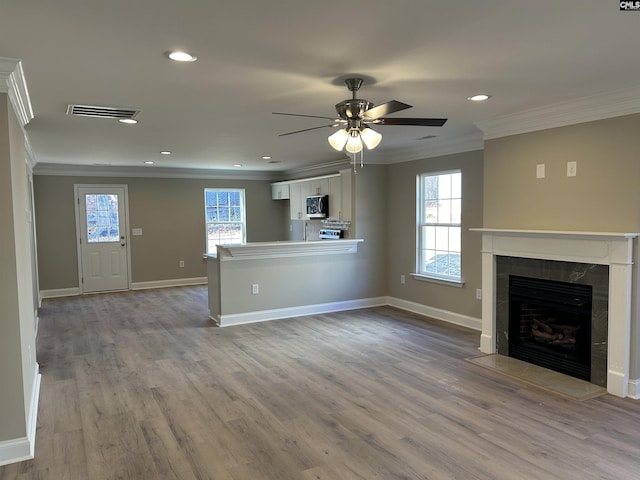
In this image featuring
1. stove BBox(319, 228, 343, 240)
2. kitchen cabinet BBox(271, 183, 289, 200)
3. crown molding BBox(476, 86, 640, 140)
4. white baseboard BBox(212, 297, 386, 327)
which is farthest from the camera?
kitchen cabinet BBox(271, 183, 289, 200)

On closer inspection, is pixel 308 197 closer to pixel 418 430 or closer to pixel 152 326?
pixel 152 326

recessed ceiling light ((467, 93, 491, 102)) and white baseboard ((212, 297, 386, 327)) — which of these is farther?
white baseboard ((212, 297, 386, 327))

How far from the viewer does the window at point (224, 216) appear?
9219 mm

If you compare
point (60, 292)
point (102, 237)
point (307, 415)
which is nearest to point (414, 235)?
point (307, 415)

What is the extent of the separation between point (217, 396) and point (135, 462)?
38.5 inches

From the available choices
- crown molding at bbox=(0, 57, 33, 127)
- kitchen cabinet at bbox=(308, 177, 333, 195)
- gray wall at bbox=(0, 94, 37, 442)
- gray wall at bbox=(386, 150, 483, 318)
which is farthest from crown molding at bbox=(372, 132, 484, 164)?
gray wall at bbox=(0, 94, 37, 442)

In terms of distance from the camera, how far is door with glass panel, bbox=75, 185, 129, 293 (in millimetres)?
8109

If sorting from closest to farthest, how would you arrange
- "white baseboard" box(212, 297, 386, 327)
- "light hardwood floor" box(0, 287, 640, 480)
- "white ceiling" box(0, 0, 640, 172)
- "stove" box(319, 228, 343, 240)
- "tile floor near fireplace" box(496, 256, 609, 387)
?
1. "white ceiling" box(0, 0, 640, 172)
2. "light hardwood floor" box(0, 287, 640, 480)
3. "tile floor near fireplace" box(496, 256, 609, 387)
4. "white baseboard" box(212, 297, 386, 327)
5. "stove" box(319, 228, 343, 240)

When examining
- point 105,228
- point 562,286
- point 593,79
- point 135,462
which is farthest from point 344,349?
point 105,228

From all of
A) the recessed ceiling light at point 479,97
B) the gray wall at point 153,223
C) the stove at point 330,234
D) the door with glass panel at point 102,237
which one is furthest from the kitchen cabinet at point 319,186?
the recessed ceiling light at point 479,97

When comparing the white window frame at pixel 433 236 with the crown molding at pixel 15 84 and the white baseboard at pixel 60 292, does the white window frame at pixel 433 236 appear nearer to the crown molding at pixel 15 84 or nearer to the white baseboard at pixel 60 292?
the crown molding at pixel 15 84

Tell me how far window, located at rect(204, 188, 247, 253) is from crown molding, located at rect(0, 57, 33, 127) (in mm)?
5913

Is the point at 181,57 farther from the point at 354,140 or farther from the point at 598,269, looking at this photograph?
the point at 598,269

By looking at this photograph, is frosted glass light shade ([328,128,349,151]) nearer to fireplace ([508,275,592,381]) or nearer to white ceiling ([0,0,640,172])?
white ceiling ([0,0,640,172])
